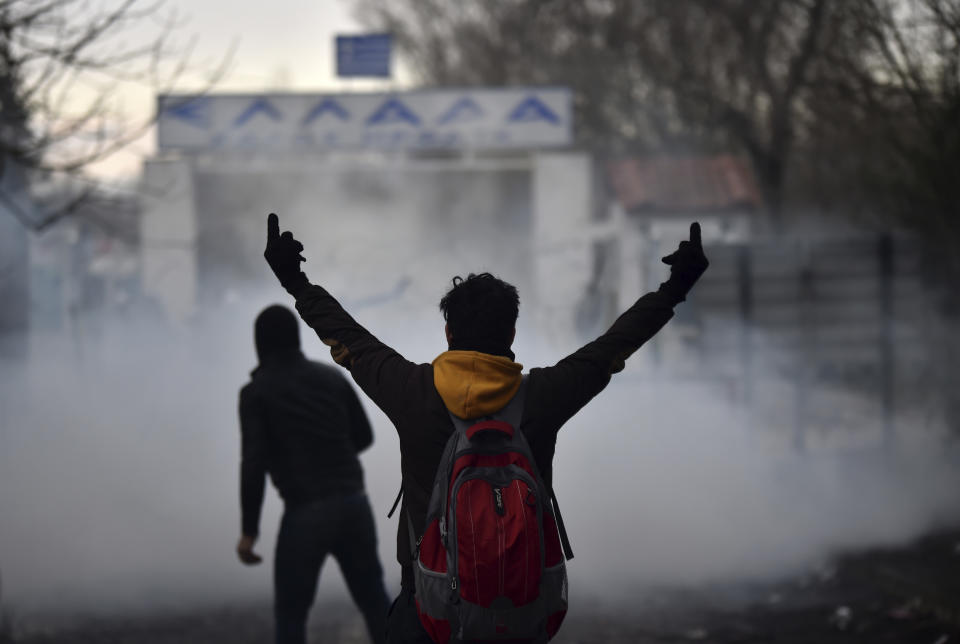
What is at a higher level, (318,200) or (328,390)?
(318,200)

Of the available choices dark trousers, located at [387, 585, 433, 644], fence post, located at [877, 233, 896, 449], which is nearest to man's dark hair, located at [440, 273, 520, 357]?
dark trousers, located at [387, 585, 433, 644]

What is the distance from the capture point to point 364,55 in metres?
21.5

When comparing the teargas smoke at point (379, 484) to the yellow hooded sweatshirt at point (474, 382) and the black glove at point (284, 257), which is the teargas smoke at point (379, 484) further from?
the yellow hooded sweatshirt at point (474, 382)

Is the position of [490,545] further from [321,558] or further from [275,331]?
[275,331]

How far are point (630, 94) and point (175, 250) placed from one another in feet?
34.4

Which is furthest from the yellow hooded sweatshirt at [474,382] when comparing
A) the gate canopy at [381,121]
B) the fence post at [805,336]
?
the gate canopy at [381,121]

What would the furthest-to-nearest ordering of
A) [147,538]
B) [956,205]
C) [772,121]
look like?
1. [772,121]
2. [956,205]
3. [147,538]

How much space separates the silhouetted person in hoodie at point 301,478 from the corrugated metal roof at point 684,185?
14114 mm

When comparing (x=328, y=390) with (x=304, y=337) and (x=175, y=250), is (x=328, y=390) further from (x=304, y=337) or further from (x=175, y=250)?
(x=175, y=250)

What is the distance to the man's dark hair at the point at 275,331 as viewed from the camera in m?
4.66

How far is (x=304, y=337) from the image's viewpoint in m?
11.1

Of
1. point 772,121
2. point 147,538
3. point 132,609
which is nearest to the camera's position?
point 132,609

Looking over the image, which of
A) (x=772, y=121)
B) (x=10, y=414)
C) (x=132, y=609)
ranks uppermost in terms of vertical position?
(x=772, y=121)

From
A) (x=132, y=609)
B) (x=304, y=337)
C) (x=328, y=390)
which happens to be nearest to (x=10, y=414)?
(x=304, y=337)
